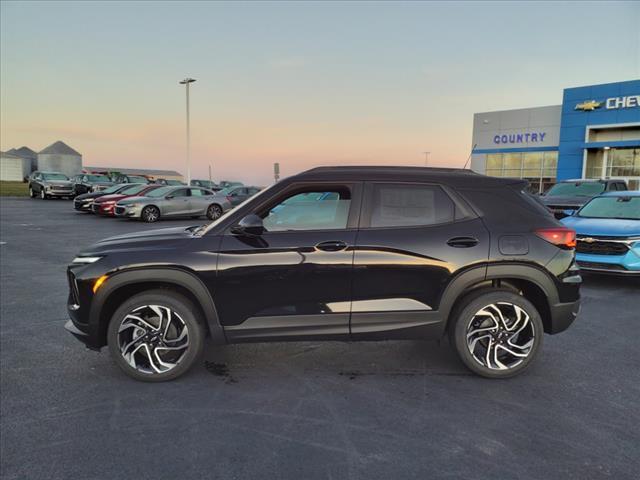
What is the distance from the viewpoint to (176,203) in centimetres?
1995

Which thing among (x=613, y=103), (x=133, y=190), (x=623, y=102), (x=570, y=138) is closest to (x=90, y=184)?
(x=133, y=190)

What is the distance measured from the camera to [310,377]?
3934mm

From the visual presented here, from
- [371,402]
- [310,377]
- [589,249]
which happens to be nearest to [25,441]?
[310,377]

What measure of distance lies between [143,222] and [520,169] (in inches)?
1146

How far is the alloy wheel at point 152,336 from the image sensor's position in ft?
12.4

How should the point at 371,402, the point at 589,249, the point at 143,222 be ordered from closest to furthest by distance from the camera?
the point at 371,402, the point at 589,249, the point at 143,222

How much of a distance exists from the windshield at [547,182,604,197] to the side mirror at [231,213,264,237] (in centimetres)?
1286

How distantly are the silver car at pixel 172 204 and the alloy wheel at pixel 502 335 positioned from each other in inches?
598

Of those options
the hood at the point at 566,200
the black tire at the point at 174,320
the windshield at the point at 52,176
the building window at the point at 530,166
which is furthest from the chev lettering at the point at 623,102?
the windshield at the point at 52,176

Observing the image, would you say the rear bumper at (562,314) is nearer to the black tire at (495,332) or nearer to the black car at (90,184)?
the black tire at (495,332)

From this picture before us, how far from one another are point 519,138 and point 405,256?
36.0 metres

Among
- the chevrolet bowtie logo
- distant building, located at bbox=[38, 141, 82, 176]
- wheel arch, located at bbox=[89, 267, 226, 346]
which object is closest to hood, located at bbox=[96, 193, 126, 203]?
wheel arch, located at bbox=[89, 267, 226, 346]

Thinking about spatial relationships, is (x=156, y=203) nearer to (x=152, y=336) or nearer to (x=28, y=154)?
(x=152, y=336)

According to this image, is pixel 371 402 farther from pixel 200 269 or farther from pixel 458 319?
pixel 200 269
